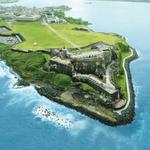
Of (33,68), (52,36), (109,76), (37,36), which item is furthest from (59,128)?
(37,36)

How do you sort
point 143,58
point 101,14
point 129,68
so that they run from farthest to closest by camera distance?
point 101,14, point 143,58, point 129,68

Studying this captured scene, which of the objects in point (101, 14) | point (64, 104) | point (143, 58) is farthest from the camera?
point (101, 14)

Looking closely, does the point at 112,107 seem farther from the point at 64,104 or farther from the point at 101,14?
the point at 101,14

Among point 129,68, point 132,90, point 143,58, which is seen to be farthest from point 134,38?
point 132,90

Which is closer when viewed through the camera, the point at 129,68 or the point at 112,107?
the point at 112,107

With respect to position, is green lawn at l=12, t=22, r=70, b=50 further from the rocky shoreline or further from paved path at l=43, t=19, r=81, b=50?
the rocky shoreline

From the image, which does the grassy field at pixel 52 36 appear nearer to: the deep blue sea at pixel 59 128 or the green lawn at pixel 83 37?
the green lawn at pixel 83 37

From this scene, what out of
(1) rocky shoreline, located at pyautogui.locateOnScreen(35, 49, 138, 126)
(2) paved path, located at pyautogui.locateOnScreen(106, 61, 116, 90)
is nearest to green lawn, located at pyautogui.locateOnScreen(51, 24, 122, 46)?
(2) paved path, located at pyautogui.locateOnScreen(106, 61, 116, 90)

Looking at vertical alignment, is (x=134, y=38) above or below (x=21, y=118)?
below

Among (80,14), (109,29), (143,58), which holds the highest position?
(143,58)
